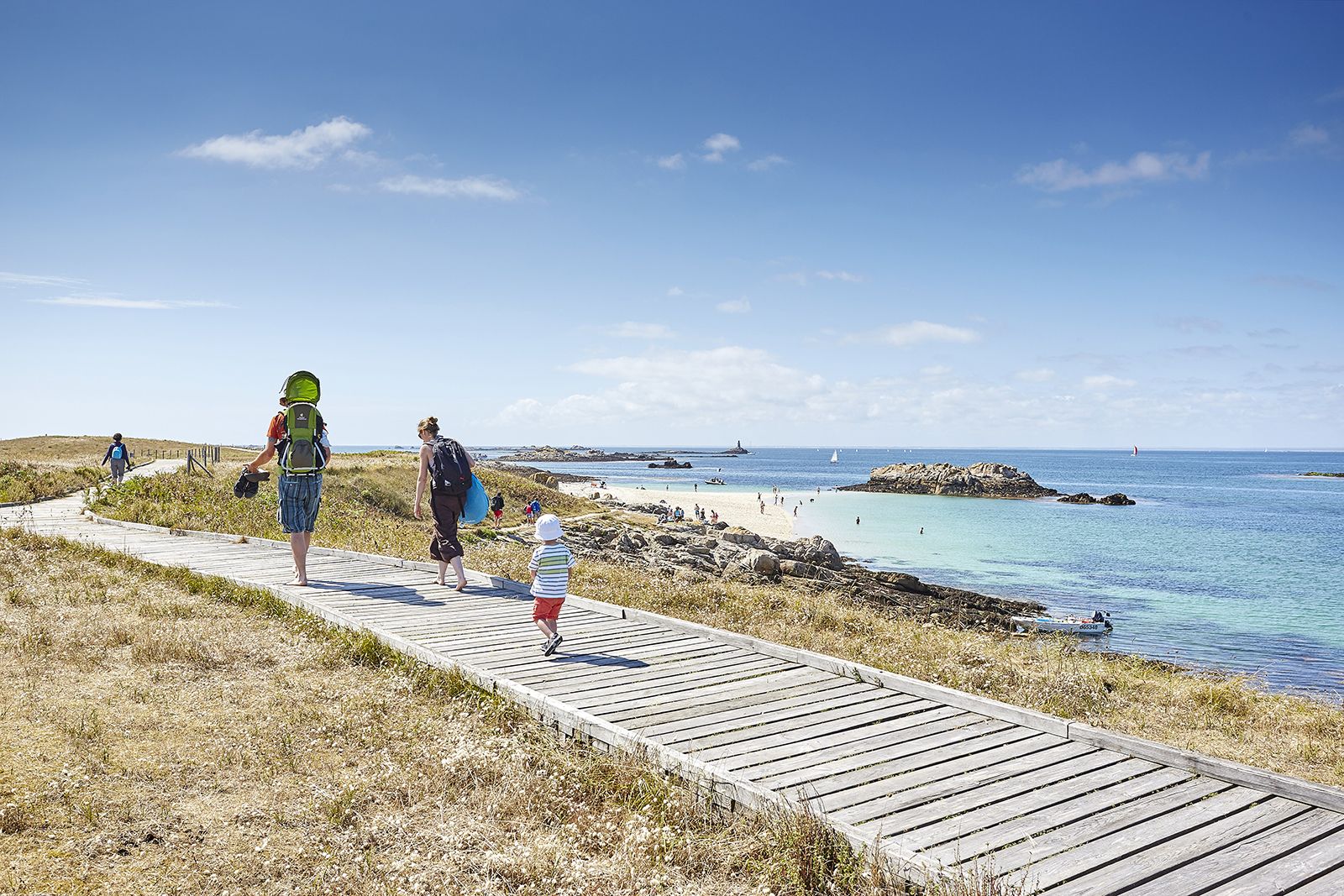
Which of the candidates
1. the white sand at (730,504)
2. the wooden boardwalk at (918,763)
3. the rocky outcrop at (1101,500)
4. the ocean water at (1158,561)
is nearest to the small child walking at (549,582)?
the wooden boardwalk at (918,763)

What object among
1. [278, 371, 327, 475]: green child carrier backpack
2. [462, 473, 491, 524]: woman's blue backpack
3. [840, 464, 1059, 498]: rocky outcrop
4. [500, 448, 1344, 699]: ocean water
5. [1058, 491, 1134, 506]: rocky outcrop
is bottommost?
[500, 448, 1344, 699]: ocean water

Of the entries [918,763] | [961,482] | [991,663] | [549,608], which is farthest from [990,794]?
[961,482]

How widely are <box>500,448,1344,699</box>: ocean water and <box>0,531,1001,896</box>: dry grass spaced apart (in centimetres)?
1775

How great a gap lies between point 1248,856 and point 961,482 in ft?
307

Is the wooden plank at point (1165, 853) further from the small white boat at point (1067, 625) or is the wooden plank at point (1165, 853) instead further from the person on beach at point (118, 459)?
A: the person on beach at point (118, 459)

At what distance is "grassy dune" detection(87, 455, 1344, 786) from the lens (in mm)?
8039

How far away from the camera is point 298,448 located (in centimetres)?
1062

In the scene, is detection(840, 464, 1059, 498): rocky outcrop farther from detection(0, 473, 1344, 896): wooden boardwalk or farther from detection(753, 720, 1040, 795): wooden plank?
detection(753, 720, 1040, 795): wooden plank

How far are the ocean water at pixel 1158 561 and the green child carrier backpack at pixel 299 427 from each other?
19.1 metres

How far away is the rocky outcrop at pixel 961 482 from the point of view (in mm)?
90688

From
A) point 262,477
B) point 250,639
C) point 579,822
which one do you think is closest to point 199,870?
point 579,822

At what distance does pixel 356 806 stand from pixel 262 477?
8076 mm

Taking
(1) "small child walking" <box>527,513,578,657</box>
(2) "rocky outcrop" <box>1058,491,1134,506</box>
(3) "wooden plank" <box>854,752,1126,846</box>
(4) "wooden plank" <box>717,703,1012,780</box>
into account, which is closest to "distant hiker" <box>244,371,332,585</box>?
(1) "small child walking" <box>527,513,578,657</box>

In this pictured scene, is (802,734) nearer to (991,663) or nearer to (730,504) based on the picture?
(991,663)
